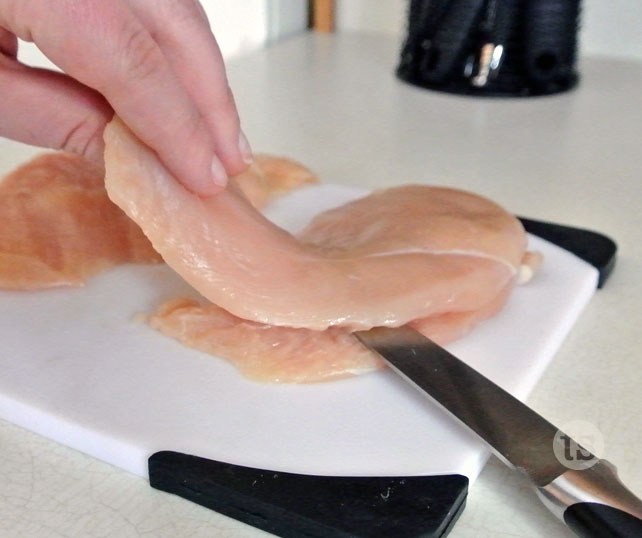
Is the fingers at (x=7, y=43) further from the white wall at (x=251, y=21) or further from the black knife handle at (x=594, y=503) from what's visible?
the white wall at (x=251, y=21)

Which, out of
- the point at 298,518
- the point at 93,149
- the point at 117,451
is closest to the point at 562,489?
the point at 298,518

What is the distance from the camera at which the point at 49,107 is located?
0.97m

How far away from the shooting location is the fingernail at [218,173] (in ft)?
3.15

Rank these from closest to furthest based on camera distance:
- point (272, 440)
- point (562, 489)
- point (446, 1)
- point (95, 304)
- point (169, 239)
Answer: point (562, 489)
point (272, 440)
point (169, 239)
point (95, 304)
point (446, 1)

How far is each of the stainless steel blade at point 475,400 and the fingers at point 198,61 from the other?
0.30 metres

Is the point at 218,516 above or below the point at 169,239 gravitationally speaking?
below

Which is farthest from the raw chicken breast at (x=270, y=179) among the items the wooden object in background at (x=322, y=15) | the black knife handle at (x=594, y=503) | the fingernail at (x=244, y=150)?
A: the wooden object in background at (x=322, y=15)

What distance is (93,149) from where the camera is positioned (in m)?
1.00

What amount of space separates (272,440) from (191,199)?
0.30 metres

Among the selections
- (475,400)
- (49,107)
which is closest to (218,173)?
(49,107)

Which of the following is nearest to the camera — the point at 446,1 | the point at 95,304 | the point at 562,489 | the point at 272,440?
the point at 562,489

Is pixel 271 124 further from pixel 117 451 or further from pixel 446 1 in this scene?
pixel 117 451

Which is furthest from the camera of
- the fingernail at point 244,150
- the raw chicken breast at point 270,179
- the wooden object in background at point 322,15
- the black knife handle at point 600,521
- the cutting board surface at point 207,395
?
the wooden object in background at point 322,15

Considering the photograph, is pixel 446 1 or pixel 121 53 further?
pixel 446 1
